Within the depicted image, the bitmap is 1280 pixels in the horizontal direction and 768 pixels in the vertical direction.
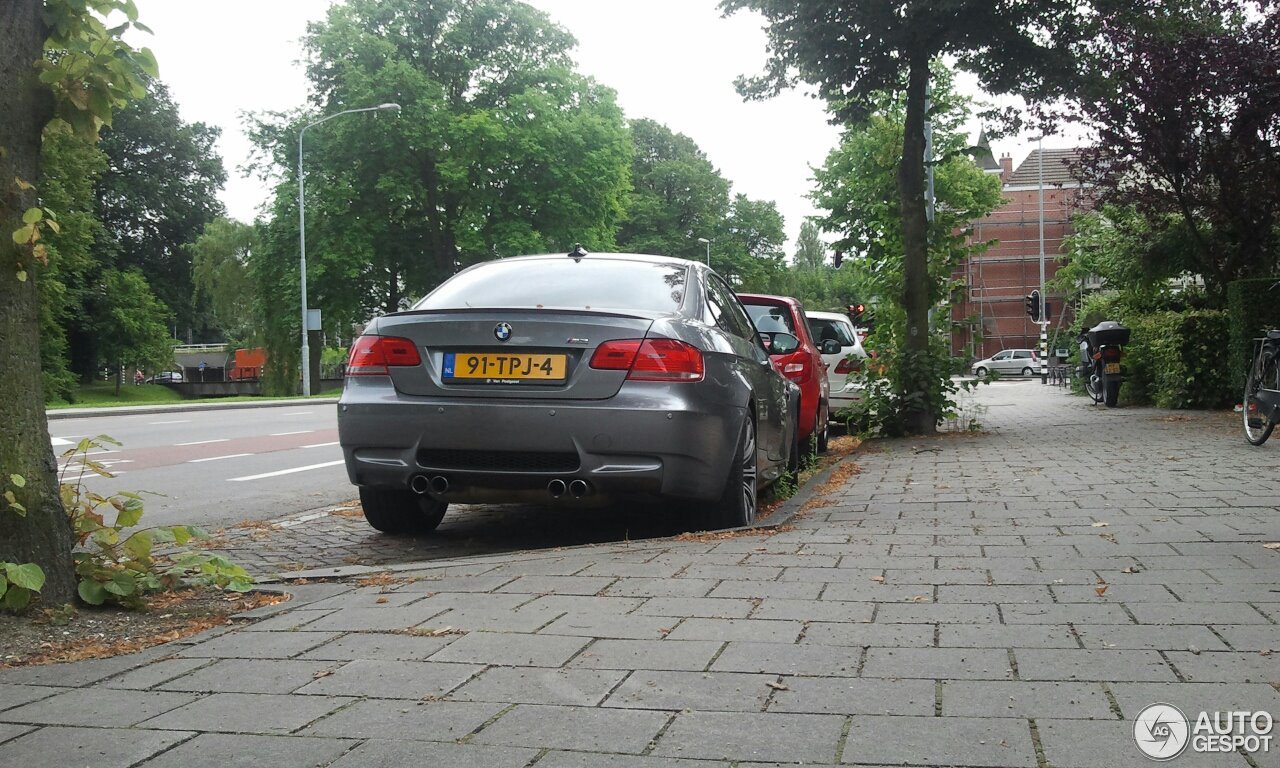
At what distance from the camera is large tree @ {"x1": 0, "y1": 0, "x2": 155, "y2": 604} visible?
4219 millimetres

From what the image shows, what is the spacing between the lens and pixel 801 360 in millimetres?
11430

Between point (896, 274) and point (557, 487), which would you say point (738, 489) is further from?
point (896, 274)

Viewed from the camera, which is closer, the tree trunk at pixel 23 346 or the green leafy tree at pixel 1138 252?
the tree trunk at pixel 23 346

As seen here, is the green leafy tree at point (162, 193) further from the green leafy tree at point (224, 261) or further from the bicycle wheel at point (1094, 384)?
the bicycle wheel at point (1094, 384)

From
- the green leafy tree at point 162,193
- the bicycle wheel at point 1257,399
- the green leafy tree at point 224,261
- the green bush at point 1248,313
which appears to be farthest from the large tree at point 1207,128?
the green leafy tree at point 162,193

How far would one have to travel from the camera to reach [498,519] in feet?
25.4

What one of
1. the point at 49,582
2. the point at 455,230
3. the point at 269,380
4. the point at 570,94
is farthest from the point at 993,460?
the point at 269,380

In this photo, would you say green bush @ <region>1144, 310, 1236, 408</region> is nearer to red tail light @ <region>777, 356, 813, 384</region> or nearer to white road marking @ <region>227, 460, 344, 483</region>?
red tail light @ <region>777, 356, 813, 384</region>

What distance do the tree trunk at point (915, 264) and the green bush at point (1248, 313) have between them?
436 cm

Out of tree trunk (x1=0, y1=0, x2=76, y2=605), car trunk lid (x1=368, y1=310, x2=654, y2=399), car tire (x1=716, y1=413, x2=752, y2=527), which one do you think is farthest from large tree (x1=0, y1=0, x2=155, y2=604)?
car tire (x1=716, y1=413, x2=752, y2=527)

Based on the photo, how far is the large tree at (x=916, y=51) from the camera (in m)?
14.2

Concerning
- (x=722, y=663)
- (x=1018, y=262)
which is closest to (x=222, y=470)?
(x=722, y=663)

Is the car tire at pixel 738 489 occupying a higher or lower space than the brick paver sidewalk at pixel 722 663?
higher

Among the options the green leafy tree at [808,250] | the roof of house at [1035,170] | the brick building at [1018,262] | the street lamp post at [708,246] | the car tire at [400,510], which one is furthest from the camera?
the green leafy tree at [808,250]
